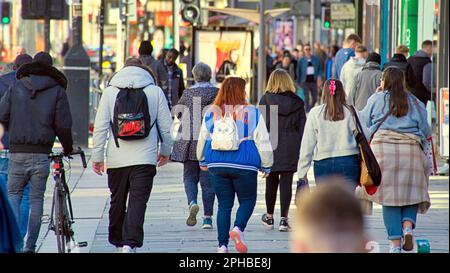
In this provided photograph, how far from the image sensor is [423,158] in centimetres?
1048

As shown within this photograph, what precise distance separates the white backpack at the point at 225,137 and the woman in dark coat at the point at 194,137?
1.78 metres

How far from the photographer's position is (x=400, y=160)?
10.4 m

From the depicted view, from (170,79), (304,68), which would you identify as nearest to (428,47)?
(170,79)

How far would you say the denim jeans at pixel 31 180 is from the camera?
10.3 meters

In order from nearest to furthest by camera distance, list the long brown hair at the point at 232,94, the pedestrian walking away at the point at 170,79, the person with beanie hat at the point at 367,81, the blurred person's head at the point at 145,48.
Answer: the long brown hair at the point at 232,94
the person with beanie hat at the point at 367,81
the blurred person's head at the point at 145,48
the pedestrian walking away at the point at 170,79

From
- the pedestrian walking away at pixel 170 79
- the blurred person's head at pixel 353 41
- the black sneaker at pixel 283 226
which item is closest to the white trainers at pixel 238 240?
the black sneaker at pixel 283 226

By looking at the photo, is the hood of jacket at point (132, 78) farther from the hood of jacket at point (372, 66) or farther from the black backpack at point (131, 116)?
the hood of jacket at point (372, 66)

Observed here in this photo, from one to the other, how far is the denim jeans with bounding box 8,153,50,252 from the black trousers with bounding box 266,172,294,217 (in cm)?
292

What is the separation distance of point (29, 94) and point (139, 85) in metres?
0.92

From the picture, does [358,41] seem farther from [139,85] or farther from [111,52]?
[111,52]

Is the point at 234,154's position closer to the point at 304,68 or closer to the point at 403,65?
the point at 403,65
